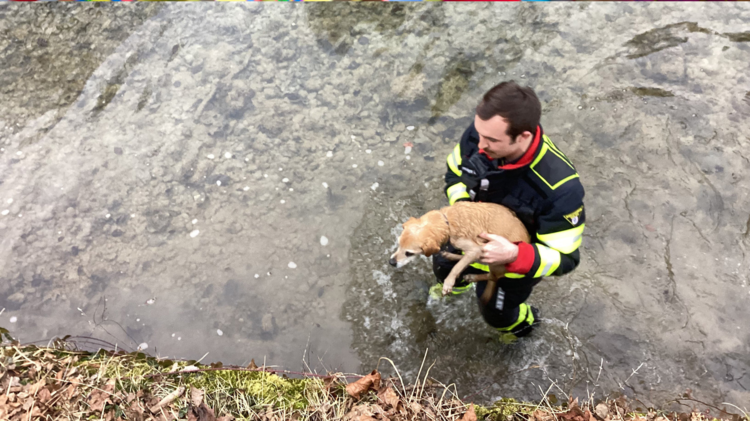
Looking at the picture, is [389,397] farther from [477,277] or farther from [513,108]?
[513,108]

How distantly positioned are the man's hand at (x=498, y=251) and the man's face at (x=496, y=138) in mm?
455

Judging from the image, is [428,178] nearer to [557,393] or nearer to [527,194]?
[527,194]

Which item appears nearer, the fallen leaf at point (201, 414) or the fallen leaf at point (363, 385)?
the fallen leaf at point (201, 414)

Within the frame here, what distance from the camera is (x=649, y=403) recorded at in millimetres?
3252

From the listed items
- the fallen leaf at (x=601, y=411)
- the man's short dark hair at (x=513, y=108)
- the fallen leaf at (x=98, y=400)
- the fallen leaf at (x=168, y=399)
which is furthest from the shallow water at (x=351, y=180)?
the man's short dark hair at (x=513, y=108)

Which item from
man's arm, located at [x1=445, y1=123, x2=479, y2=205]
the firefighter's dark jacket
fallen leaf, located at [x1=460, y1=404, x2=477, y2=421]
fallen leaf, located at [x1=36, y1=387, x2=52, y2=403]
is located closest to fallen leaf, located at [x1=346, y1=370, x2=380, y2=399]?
fallen leaf, located at [x1=460, y1=404, x2=477, y2=421]

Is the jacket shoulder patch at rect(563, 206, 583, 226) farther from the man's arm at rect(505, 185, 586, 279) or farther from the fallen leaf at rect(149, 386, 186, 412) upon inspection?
the fallen leaf at rect(149, 386, 186, 412)

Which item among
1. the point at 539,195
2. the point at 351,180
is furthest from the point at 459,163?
the point at 351,180

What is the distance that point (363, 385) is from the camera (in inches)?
122

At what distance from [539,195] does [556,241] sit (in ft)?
0.90

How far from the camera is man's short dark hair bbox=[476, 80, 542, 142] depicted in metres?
2.23

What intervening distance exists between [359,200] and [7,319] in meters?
2.99

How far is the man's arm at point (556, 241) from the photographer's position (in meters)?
2.43

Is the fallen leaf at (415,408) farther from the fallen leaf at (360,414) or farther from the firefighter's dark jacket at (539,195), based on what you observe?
the firefighter's dark jacket at (539,195)
